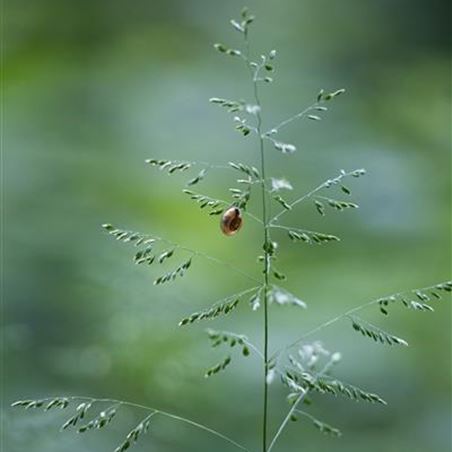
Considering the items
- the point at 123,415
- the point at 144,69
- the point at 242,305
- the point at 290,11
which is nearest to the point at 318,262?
the point at 242,305

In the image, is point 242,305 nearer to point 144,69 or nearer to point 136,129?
point 136,129

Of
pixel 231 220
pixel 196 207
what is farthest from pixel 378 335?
pixel 196 207

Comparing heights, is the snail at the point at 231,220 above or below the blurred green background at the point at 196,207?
above

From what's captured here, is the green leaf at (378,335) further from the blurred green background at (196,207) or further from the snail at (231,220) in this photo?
the blurred green background at (196,207)

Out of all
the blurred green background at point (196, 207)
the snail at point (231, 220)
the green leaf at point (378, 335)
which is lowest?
the blurred green background at point (196, 207)

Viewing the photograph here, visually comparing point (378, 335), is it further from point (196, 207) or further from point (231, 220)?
point (196, 207)

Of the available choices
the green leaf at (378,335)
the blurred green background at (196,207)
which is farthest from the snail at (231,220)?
the blurred green background at (196,207)

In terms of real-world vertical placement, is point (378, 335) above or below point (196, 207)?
above
